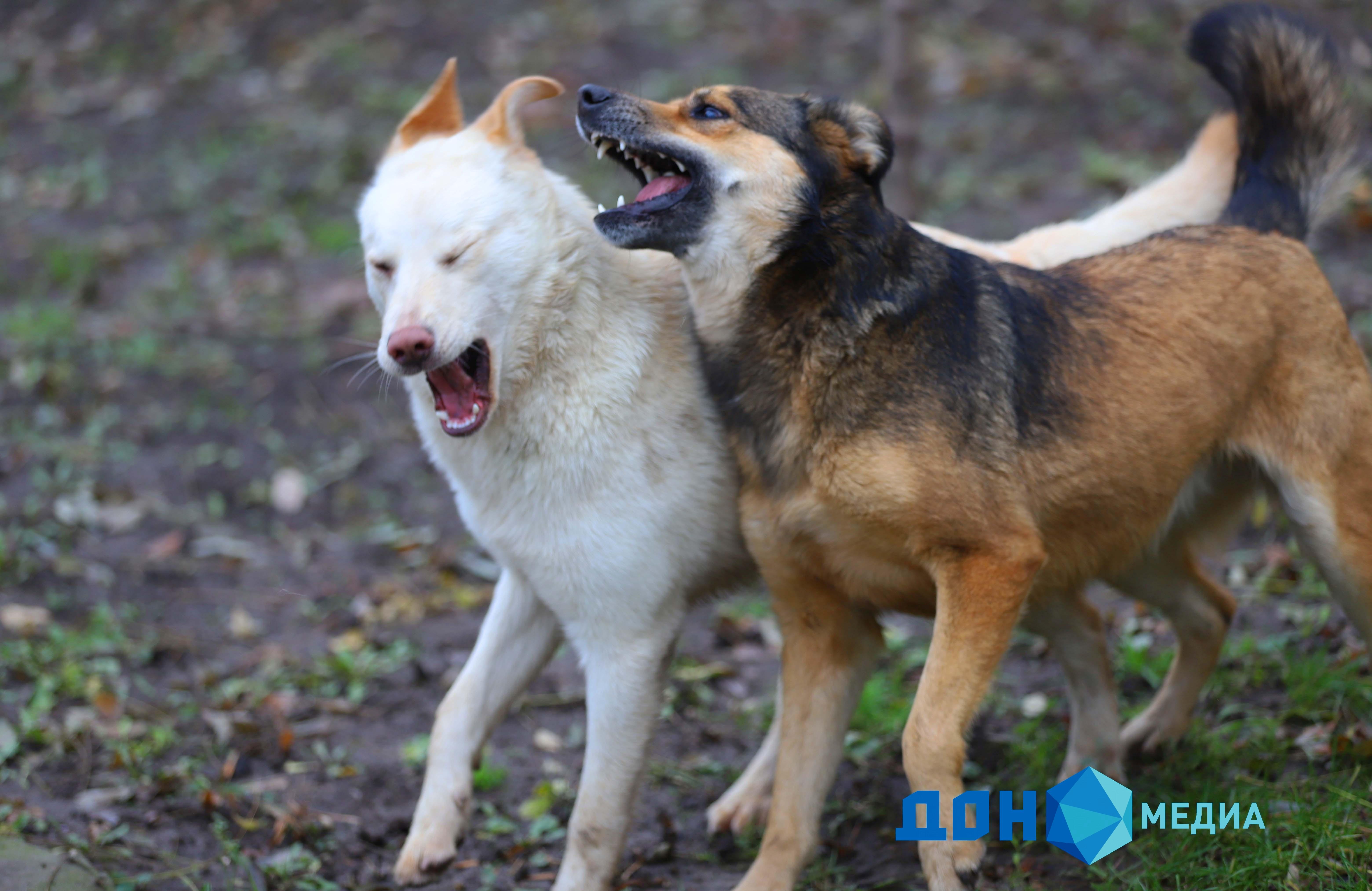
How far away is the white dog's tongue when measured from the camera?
134 inches

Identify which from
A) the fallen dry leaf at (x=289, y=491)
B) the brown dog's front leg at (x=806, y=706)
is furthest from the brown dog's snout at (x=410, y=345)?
the fallen dry leaf at (x=289, y=491)

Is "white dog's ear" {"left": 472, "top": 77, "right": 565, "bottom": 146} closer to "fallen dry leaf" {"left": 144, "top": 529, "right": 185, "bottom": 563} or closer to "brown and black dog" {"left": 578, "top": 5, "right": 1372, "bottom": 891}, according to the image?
"brown and black dog" {"left": 578, "top": 5, "right": 1372, "bottom": 891}

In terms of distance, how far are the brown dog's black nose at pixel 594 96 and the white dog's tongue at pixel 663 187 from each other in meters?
0.26

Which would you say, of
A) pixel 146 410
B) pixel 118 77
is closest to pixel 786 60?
pixel 146 410

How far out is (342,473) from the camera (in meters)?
6.91

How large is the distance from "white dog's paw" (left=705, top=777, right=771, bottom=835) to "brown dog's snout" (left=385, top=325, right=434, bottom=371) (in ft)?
6.24

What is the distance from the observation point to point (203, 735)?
463 centimetres

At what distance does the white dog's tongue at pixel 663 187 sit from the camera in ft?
11.2

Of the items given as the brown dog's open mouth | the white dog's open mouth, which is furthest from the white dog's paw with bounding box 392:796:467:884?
the brown dog's open mouth

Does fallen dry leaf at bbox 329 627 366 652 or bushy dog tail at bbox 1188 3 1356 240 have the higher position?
bushy dog tail at bbox 1188 3 1356 240

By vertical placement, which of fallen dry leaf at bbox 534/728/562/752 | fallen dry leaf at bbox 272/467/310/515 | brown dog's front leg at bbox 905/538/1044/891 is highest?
brown dog's front leg at bbox 905/538/1044/891

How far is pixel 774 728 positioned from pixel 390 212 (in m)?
2.19

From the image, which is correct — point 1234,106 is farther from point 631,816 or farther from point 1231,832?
point 631,816

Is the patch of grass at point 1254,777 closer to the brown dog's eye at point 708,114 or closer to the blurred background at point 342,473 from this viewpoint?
the blurred background at point 342,473
